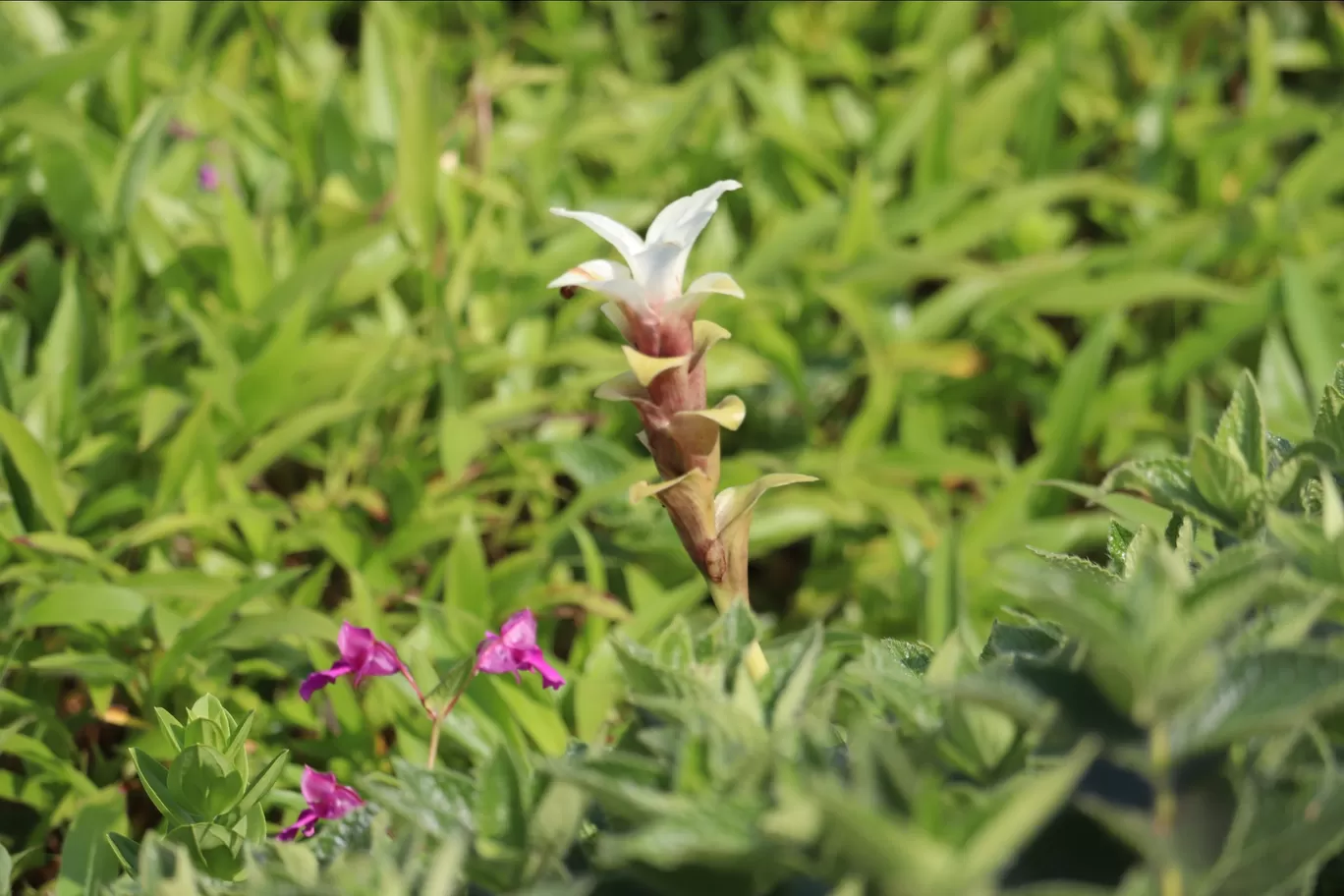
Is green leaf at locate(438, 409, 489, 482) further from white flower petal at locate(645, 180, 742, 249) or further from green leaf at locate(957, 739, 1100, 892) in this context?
green leaf at locate(957, 739, 1100, 892)

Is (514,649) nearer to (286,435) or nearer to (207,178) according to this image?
(286,435)

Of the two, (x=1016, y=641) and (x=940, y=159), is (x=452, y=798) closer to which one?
(x=1016, y=641)

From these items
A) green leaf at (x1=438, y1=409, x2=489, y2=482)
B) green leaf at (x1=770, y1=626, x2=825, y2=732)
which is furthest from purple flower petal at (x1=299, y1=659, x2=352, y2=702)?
green leaf at (x1=438, y1=409, x2=489, y2=482)

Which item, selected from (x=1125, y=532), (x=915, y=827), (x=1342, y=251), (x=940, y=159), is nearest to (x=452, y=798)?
(x=915, y=827)

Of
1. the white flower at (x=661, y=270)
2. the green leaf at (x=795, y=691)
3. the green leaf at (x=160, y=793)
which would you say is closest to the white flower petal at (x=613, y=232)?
the white flower at (x=661, y=270)

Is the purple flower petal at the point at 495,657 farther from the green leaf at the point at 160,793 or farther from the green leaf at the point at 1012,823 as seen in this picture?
the green leaf at the point at 1012,823
